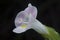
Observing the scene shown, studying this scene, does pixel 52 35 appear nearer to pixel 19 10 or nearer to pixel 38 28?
pixel 38 28

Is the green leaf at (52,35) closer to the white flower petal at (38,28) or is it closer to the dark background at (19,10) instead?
the white flower petal at (38,28)

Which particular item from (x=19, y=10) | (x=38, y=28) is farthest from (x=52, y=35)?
(x=19, y=10)

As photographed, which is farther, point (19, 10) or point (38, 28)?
point (19, 10)

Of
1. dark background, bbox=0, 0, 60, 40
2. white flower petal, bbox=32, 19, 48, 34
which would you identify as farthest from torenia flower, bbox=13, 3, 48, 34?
dark background, bbox=0, 0, 60, 40

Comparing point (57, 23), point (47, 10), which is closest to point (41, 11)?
point (47, 10)

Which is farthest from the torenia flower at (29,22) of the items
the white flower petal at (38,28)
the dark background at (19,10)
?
the dark background at (19,10)
